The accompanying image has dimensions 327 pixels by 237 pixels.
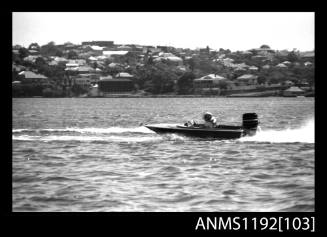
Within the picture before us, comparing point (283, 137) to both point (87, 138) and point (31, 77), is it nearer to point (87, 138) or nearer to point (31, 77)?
point (87, 138)

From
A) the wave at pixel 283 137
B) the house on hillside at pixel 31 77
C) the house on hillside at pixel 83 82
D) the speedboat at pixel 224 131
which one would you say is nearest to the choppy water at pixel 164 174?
the wave at pixel 283 137

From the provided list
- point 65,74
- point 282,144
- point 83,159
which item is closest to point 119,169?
point 83,159

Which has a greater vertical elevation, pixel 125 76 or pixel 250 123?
pixel 125 76

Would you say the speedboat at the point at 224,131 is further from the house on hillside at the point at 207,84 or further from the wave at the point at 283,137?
the house on hillside at the point at 207,84

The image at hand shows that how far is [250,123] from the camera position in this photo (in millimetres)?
26219

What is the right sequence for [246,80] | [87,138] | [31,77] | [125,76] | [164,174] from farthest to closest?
[246,80], [125,76], [31,77], [87,138], [164,174]

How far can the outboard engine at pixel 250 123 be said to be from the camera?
26156 millimetres

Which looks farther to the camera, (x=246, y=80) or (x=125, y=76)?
(x=246, y=80)

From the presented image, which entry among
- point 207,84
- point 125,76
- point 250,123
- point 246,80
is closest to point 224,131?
point 250,123

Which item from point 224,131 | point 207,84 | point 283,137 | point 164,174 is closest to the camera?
point 164,174

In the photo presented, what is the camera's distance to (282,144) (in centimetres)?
2569

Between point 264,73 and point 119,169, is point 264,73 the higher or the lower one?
the higher one
